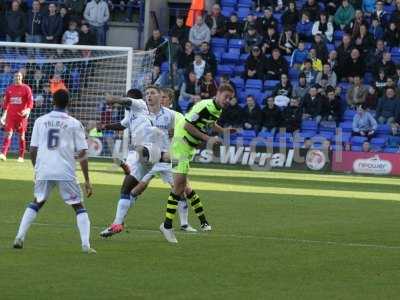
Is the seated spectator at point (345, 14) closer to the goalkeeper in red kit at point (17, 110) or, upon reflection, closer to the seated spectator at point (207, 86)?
the seated spectator at point (207, 86)

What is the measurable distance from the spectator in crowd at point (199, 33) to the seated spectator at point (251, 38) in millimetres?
1204

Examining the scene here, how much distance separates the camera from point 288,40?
120 ft

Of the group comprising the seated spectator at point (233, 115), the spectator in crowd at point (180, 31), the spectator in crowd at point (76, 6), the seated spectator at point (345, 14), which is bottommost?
the seated spectator at point (233, 115)

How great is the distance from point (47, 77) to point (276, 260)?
21408mm

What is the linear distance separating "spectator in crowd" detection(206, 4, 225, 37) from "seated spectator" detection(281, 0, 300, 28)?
82.4 inches

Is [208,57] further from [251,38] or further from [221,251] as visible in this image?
[221,251]

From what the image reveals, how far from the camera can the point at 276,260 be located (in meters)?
13.9

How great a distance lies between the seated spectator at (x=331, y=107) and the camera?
35.0m

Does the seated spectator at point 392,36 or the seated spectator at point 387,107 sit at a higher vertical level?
the seated spectator at point 392,36

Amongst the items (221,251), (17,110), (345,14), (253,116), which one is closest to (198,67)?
(253,116)

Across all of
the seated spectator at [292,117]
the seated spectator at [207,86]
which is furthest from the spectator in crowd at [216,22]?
the seated spectator at [292,117]

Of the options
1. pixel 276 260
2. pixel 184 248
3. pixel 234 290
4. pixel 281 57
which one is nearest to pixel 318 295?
pixel 234 290

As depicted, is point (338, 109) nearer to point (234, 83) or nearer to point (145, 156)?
point (234, 83)

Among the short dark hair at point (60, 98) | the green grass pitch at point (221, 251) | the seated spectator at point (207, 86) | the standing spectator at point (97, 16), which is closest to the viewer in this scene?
the green grass pitch at point (221, 251)
